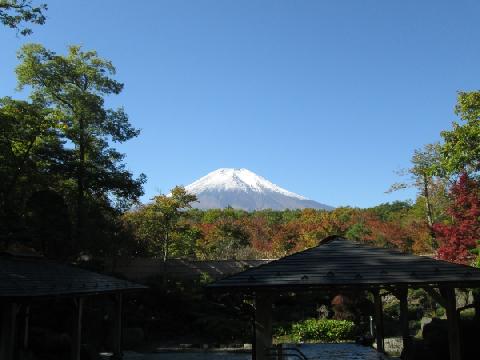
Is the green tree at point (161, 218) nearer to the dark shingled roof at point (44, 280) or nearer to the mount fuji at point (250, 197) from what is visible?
the dark shingled roof at point (44, 280)

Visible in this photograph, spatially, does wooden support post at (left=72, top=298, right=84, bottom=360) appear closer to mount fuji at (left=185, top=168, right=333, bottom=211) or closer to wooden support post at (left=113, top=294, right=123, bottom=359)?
wooden support post at (left=113, top=294, right=123, bottom=359)

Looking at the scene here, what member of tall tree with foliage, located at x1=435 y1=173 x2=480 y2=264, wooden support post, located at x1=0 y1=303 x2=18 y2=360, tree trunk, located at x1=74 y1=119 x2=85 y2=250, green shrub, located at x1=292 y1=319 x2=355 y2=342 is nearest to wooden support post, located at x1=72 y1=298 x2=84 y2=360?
wooden support post, located at x1=0 y1=303 x2=18 y2=360

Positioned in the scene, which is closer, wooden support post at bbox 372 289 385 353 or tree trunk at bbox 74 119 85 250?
wooden support post at bbox 372 289 385 353

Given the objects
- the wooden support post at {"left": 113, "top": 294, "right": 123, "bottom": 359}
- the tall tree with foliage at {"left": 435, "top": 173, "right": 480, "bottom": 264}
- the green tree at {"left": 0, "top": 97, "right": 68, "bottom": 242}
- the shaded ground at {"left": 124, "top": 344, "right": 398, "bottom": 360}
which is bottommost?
the shaded ground at {"left": 124, "top": 344, "right": 398, "bottom": 360}

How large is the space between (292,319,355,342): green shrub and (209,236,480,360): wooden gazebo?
11.0 m

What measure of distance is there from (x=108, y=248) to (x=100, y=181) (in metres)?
3.19

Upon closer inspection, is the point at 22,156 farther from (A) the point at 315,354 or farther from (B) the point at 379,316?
(B) the point at 379,316

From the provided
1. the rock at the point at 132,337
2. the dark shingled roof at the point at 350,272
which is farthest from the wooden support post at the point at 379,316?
the rock at the point at 132,337

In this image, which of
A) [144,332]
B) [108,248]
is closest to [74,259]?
[108,248]

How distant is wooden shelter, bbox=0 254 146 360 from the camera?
29.9ft

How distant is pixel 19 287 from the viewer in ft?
29.9

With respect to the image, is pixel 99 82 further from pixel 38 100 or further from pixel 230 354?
pixel 230 354

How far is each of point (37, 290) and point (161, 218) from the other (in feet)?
56.5

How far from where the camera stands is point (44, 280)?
1087cm
